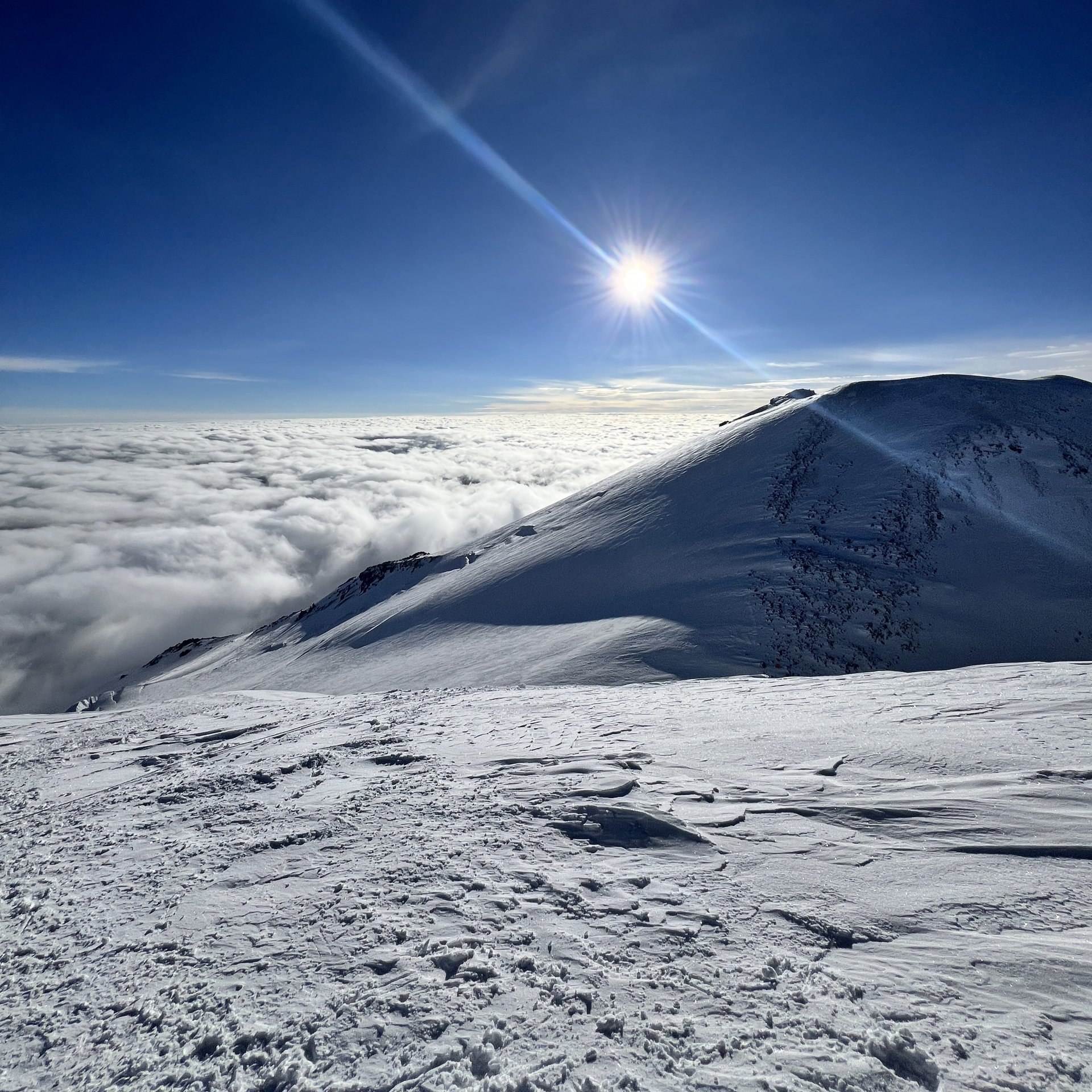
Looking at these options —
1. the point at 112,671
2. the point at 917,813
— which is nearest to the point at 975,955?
the point at 917,813

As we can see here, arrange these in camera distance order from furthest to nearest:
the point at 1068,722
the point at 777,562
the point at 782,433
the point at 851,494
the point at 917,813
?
the point at 782,433 → the point at 851,494 → the point at 777,562 → the point at 1068,722 → the point at 917,813

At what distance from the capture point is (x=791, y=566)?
1889cm

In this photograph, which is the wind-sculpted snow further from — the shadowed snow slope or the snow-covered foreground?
the snow-covered foreground

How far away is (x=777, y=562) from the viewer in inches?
761

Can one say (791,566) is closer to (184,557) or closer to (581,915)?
(581,915)

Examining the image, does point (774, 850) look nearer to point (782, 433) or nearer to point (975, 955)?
point (975, 955)

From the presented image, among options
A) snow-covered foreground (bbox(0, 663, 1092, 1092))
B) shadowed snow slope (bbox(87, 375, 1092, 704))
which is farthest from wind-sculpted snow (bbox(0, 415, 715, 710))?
snow-covered foreground (bbox(0, 663, 1092, 1092))

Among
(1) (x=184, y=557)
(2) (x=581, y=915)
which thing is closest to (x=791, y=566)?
(2) (x=581, y=915)

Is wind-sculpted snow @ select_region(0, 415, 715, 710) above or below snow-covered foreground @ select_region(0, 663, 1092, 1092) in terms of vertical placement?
below

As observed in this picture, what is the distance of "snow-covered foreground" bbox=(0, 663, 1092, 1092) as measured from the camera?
3.06 m

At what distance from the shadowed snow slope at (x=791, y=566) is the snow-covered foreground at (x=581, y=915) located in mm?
7937

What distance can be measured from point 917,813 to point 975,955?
6.34 ft

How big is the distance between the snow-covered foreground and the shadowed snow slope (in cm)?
794

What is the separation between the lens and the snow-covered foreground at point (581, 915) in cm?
306
